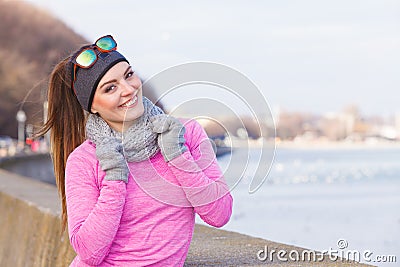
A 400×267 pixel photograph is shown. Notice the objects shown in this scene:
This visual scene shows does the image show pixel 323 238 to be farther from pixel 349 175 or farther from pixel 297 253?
pixel 349 175

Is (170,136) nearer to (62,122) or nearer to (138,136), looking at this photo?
(138,136)

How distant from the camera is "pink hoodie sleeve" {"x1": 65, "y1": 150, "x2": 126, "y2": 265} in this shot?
2.53m

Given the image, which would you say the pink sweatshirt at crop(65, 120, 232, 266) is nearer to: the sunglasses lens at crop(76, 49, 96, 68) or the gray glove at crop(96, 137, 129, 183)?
the gray glove at crop(96, 137, 129, 183)

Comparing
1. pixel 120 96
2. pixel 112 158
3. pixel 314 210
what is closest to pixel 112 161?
pixel 112 158

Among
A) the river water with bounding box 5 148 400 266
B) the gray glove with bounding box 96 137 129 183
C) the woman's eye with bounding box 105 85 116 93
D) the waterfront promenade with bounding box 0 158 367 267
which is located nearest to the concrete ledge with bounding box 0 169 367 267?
the waterfront promenade with bounding box 0 158 367 267

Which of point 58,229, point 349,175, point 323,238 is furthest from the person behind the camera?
point 349,175

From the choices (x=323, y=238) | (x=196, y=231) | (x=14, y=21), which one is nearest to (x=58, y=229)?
(x=196, y=231)

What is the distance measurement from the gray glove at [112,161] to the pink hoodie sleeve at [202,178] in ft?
0.48

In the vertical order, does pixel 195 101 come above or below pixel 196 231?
above

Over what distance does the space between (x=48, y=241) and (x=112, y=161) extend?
1975 millimetres

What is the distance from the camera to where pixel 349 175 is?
3412 centimetres

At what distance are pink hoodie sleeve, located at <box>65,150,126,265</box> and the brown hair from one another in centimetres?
25

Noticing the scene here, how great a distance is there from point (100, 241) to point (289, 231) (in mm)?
10786

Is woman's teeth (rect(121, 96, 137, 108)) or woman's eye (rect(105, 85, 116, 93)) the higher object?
woman's eye (rect(105, 85, 116, 93))
